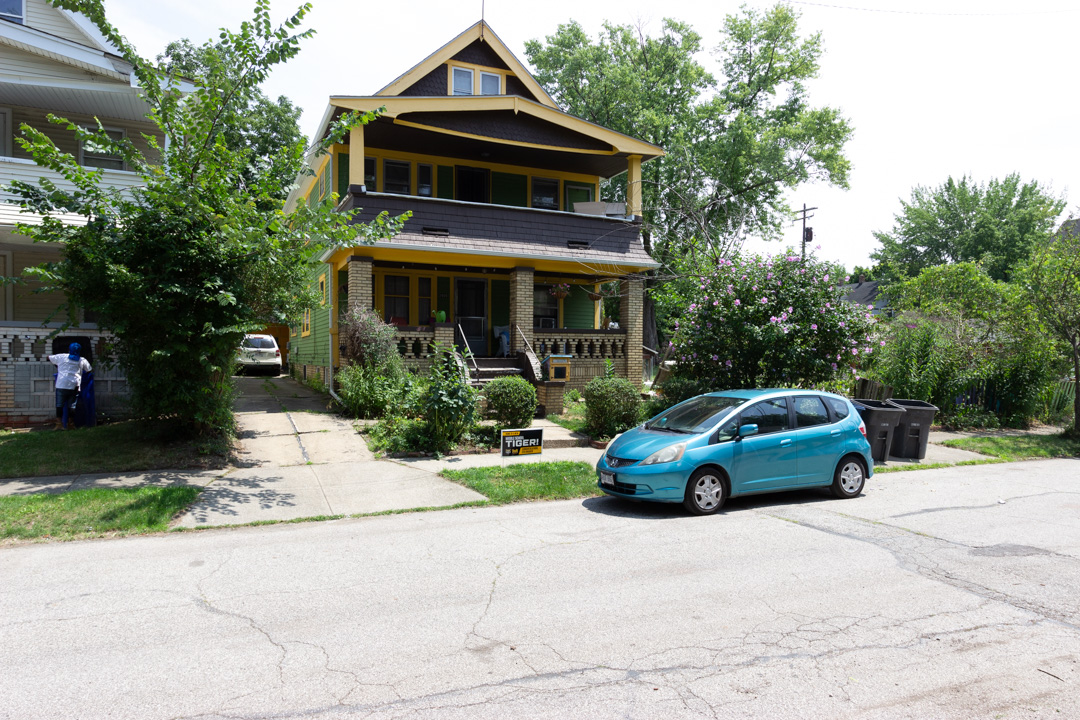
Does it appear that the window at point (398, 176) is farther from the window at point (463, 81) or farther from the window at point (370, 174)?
the window at point (463, 81)

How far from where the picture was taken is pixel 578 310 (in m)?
22.0

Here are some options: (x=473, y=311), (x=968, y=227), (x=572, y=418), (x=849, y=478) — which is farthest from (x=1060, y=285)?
(x=968, y=227)

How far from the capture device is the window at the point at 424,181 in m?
19.3

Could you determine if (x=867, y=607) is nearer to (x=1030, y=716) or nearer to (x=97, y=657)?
(x=1030, y=716)

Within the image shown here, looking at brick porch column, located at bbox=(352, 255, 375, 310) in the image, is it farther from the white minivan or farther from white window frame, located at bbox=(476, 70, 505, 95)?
the white minivan

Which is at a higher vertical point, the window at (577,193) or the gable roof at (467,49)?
the gable roof at (467,49)

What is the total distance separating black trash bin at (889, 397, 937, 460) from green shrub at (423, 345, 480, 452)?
327 inches

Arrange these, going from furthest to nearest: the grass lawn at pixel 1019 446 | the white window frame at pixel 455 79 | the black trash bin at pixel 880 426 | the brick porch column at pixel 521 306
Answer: the white window frame at pixel 455 79
the brick porch column at pixel 521 306
the grass lawn at pixel 1019 446
the black trash bin at pixel 880 426

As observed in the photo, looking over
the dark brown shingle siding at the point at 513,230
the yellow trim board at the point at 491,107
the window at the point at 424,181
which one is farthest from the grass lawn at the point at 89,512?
the window at the point at 424,181

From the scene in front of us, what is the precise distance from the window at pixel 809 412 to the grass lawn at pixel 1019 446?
23.0 ft

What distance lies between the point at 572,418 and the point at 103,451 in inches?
346

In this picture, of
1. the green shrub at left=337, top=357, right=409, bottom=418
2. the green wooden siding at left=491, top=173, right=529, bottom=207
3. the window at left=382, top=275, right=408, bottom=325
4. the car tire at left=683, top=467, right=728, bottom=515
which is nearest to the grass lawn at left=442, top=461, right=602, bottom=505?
the car tire at left=683, top=467, right=728, bottom=515

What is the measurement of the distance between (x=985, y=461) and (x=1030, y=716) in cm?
1123

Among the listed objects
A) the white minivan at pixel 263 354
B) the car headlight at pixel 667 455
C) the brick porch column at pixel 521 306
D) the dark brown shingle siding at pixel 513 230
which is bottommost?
the car headlight at pixel 667 455
